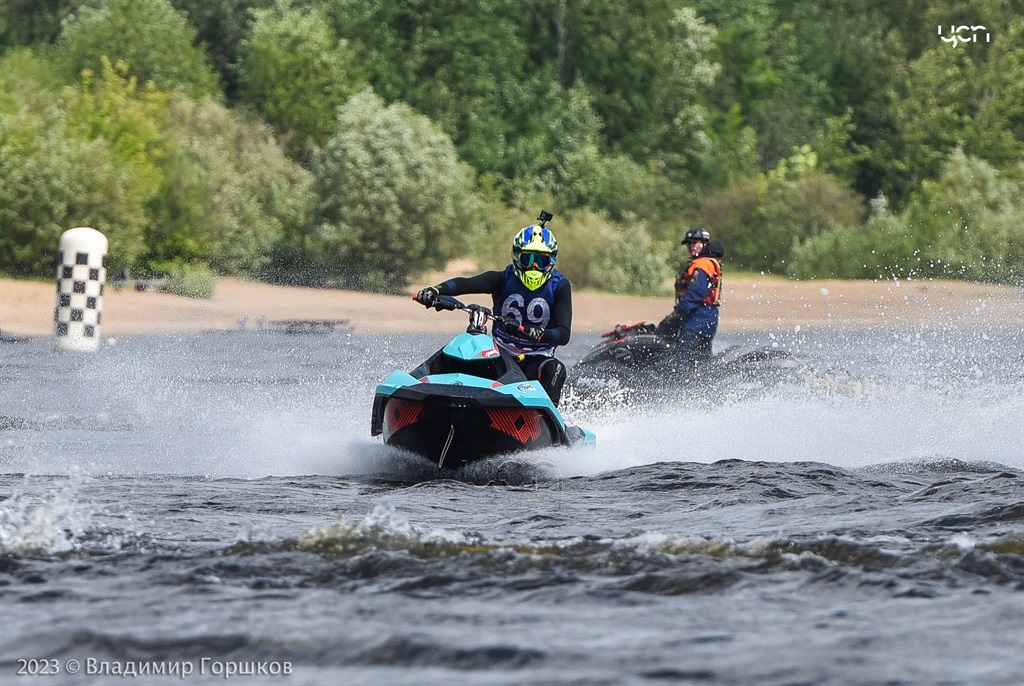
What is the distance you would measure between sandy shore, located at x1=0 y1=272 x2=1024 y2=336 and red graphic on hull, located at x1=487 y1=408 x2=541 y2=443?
14.6 m

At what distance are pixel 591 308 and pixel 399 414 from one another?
24216 millimetres

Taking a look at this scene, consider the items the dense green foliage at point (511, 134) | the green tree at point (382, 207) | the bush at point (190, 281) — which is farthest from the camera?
the green tree at point (382, 207)

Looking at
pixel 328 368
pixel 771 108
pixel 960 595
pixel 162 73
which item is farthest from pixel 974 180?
pixel 960 595

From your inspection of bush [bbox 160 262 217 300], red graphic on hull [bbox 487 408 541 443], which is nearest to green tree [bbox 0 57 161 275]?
bush [bbox 160 262 217 300]

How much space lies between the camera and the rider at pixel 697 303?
1283cm

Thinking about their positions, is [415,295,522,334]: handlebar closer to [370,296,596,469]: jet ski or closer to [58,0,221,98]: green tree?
[370,296,596,469]: jet ski

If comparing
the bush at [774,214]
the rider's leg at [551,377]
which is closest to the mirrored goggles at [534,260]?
the rider's leg at [551,377]

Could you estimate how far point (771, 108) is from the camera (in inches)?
1822

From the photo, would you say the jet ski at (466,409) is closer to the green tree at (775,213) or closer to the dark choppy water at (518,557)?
the dark choppy water at (518,557)

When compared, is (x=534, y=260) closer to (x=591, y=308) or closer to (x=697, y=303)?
(x=697, y=303)

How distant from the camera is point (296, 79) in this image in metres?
38.3

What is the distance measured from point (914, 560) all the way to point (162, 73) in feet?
112

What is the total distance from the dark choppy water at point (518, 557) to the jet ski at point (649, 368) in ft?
3.63

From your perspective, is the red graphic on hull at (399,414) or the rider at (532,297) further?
the rider at (532,297)
